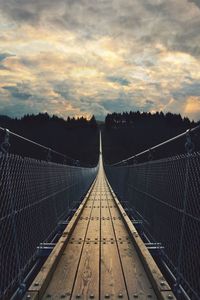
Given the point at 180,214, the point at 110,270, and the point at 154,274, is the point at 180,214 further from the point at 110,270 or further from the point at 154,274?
the point at 110,270

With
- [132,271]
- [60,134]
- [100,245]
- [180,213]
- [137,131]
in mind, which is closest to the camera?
[180,213]

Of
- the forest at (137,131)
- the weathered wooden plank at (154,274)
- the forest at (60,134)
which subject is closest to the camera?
the weathered wooden plank at (154,274)

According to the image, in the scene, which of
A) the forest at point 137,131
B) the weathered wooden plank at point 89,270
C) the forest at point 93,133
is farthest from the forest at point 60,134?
the weathered wooden plank at point 89,270

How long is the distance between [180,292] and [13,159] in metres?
2.09

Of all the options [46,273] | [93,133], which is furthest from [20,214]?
[93,133]

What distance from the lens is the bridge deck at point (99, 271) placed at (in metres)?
3.77

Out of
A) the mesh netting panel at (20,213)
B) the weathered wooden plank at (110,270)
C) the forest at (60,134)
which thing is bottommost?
the weathered wooden plank at (110,270)

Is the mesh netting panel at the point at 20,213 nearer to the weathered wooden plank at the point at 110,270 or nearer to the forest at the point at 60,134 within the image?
the weathered wooden plank at the point at 110,270

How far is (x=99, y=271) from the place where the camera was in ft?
14.9

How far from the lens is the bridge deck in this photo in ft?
12.4

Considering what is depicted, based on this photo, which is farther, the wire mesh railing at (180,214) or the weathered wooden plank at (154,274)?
the weathered wooden plank at (154,274)

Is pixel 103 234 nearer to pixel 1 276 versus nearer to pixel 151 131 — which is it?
pixel 1 276

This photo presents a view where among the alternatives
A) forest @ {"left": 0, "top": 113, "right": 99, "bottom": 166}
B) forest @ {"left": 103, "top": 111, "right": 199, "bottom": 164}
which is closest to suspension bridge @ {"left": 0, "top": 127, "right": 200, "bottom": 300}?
forest @ {"left": 0, "top": 113, "right": 99, "bottom": 166}

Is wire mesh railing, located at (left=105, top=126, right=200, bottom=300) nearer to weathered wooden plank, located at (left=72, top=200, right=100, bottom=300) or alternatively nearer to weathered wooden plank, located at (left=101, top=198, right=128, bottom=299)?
weathered wooden plank, located at (left=101, top=198, right=128, bottom=299)
